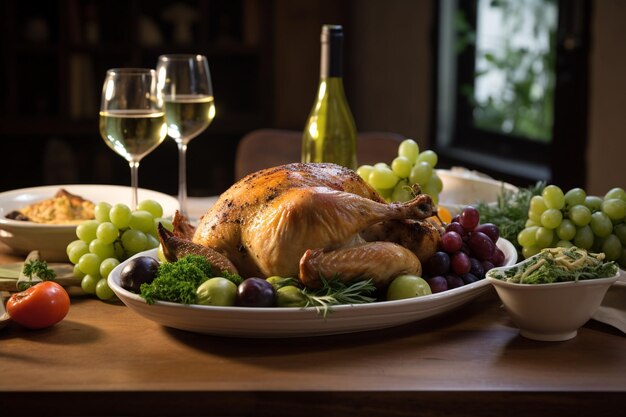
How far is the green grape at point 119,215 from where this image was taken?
1.42 meters

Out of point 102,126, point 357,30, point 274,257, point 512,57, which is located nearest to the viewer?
point 274,257

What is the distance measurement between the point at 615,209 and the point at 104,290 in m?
Answer: 0.81

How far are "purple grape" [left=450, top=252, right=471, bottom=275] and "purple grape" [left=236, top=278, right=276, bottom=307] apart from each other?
11.7 inches

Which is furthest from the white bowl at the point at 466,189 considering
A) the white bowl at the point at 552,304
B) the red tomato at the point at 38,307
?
the red tomato at the point at 38,307

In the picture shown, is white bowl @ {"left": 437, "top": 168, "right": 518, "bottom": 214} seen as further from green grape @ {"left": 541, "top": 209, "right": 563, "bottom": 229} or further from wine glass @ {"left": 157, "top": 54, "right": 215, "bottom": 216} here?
wine glass @ {"left": 157, "top": 54, "right": 215, "bottom": 216}

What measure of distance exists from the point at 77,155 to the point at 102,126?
313 cm

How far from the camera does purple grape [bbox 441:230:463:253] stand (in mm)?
1307

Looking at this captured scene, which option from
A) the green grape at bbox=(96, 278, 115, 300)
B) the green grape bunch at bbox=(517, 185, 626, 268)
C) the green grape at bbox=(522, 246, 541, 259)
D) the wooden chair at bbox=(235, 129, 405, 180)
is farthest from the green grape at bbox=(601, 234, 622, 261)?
the wooden chair at bbox=(235, 129, 405, 180)

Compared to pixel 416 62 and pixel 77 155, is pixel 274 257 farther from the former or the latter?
pixel 77 155

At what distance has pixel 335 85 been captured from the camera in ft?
6.33

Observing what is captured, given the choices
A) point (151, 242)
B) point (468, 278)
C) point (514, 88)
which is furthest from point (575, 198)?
point (514, 88)

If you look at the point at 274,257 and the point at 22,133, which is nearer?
the point at 274,257

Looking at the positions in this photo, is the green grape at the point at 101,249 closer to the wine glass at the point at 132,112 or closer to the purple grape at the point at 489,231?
the wine glass at the point at 132,112
